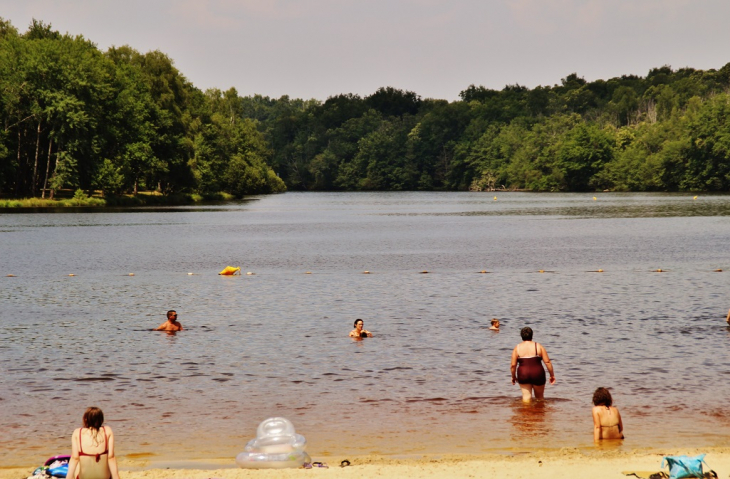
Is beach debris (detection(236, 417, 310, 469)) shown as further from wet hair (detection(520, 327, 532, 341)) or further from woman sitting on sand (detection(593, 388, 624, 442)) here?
wet hair (detection(520, 327, 532, 341))

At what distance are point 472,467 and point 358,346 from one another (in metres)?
14.9

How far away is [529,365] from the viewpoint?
68.5 feet

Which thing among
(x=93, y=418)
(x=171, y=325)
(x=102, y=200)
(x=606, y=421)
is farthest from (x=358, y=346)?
(x=102, y=200)

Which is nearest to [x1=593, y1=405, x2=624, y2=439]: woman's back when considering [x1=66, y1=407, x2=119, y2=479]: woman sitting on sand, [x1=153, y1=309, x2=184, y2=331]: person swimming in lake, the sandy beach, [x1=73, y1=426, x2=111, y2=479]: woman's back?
the sandy beach

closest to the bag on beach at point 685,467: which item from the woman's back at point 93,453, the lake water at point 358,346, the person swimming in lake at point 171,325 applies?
the lake water at point 358,346

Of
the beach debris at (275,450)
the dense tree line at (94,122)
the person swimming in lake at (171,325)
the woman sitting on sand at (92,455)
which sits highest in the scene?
the dense tree line at (94,122)

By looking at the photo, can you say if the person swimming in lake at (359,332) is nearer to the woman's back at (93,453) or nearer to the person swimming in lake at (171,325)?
the person swimming in lake at (171,325)

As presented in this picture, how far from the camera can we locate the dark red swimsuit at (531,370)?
2084cm

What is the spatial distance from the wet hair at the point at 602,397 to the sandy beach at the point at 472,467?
96 centimetres

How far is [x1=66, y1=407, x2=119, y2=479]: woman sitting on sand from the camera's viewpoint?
13.7 meters

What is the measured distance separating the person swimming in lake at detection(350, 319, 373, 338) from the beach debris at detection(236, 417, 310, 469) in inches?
568

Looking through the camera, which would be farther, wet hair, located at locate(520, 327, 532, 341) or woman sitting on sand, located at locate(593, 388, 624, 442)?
wet hair, located at locate(520, 327, 532, 341)

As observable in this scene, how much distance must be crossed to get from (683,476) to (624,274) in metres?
41.2

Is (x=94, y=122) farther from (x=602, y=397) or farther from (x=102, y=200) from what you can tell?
(x=602, y=397)
